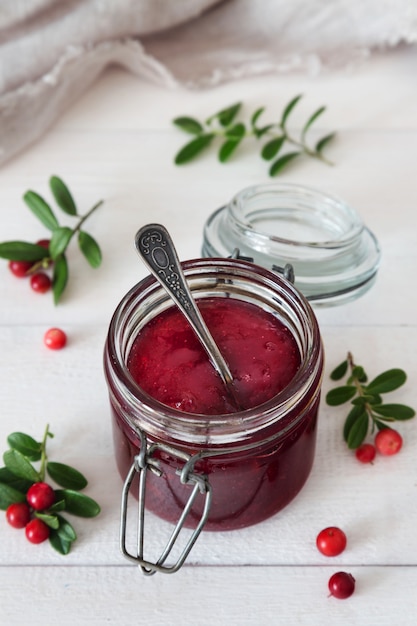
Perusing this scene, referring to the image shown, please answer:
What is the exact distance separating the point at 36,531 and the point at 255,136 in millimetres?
1062

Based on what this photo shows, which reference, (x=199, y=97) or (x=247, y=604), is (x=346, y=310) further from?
(x=199, y=97)

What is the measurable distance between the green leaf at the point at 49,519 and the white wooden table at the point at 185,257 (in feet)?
0.12

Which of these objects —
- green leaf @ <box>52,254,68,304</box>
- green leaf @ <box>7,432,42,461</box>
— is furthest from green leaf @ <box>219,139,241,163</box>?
green leaf @ <box>7,432,42,461</box>

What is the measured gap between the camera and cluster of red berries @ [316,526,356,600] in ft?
3.90

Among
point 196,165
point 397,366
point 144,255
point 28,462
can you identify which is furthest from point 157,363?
point 196,165

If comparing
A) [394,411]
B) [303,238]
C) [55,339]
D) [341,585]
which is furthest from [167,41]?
[341,585]

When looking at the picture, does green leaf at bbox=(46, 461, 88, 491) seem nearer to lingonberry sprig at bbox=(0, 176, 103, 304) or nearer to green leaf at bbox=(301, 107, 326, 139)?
lingonberry sprig at bbox=(0, 176, 103, 304)

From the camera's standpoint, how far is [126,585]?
1.21 metres

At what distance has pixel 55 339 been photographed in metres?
1.52

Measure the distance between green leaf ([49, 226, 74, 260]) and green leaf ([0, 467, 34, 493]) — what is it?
18.4 inches

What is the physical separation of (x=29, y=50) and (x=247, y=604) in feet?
4.37

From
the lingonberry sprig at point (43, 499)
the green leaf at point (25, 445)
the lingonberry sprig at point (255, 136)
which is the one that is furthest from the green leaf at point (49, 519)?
the lingonberry sprig at point (255, 136)

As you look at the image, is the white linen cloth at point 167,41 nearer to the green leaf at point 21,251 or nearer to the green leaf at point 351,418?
the green leaf at point 21,251

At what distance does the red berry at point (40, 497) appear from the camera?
1254 millimetres
